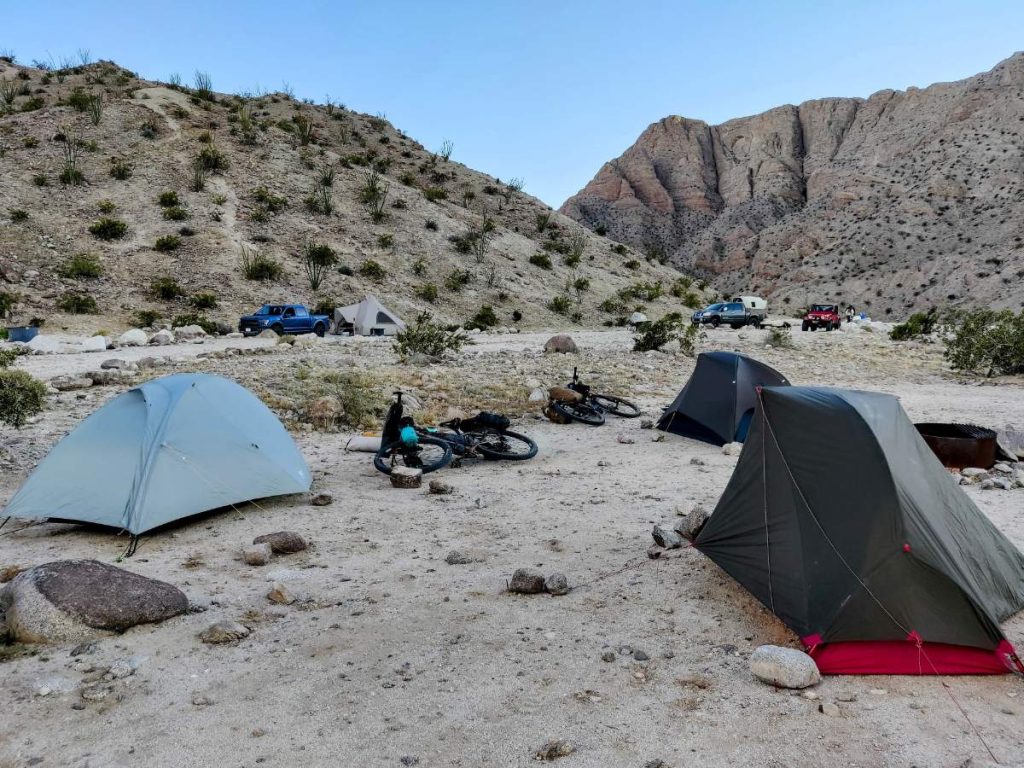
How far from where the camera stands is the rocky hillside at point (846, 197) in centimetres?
5956

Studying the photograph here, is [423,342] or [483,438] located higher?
[423,342]

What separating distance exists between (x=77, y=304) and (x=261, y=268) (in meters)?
8.26

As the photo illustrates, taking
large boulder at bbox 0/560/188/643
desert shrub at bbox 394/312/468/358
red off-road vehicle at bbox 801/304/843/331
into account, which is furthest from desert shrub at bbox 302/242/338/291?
large boulder at bbox 0/560/188/643

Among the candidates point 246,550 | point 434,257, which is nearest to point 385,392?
point 246,550

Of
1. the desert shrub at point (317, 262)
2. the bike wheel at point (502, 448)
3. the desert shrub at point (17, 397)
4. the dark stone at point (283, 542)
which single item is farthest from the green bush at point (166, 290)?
the dark stone at point (283, 542)

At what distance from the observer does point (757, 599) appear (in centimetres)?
451

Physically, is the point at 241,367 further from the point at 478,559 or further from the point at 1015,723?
the point at 1015,723

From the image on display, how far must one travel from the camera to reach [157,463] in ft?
19.7

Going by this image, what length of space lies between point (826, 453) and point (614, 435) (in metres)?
6.30

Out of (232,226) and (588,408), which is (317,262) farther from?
(588,408)

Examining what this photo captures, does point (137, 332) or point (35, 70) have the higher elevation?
point (35, 70)

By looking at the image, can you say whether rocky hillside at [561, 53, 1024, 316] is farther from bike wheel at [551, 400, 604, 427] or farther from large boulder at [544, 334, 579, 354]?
bike wheel at [551, 400, 604, 427]

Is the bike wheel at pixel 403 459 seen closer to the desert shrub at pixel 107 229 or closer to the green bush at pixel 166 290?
the green bush at pixel 166 290

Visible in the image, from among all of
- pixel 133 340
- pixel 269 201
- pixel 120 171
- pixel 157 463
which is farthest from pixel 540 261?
pixel 157 463
